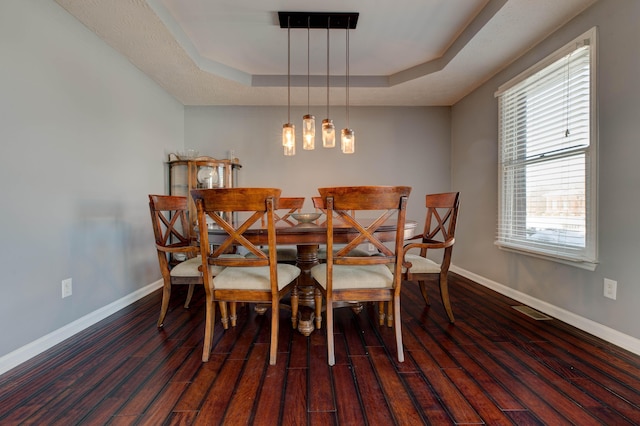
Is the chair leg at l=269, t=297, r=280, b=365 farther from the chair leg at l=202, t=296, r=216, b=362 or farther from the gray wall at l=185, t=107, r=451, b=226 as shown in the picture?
the gray wall at l=185, t=107, r=451, b=226

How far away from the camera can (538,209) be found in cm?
241

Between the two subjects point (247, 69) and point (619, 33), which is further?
point (247, 69)

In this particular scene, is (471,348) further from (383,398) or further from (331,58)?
(331,58)

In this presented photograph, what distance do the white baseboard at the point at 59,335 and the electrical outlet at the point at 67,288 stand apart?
22cm

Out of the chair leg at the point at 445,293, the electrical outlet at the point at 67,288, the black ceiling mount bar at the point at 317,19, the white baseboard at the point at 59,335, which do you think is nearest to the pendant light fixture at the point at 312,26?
the black ceiling mount bar at the point at 317,19

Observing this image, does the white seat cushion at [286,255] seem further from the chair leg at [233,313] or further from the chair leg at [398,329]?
the chair leg at [398,329]

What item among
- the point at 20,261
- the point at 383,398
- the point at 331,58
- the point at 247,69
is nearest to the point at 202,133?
the point at 247,69

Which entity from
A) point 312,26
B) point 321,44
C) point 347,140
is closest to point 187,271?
point 347,140

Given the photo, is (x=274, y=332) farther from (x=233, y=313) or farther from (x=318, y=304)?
(x=233, y=313)

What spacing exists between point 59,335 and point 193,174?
198cm

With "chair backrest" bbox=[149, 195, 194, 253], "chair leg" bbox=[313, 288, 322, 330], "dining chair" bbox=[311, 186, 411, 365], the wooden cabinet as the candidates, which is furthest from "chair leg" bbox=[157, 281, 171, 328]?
the wooden cabinet

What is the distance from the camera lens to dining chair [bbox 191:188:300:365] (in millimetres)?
1440

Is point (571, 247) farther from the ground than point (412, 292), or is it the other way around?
point (571, 247)

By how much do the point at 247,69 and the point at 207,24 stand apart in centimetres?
76
